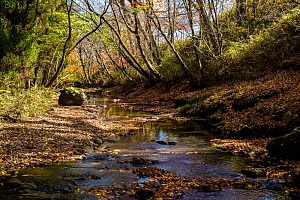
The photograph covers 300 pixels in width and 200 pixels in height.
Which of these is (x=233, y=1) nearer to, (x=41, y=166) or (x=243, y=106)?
(x=243, y=106)

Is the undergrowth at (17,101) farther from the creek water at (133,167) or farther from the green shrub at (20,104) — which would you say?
the creek water at (133,167)

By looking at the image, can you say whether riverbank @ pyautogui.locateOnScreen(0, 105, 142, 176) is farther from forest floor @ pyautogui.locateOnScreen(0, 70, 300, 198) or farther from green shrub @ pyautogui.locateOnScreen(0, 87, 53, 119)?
green shrub @ pyautogui.locateOnScreen(0, 87, 53, 119)

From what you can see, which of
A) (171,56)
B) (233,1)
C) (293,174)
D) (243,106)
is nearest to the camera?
(293,174)

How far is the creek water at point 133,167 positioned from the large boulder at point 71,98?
10.6m

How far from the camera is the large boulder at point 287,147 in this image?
7.46 m

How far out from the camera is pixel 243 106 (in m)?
12.7

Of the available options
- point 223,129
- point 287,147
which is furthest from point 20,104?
point 287,147

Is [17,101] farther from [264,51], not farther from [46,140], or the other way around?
[264,51]

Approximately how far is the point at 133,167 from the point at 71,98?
14.4 metres

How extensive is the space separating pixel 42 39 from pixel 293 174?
15402mm

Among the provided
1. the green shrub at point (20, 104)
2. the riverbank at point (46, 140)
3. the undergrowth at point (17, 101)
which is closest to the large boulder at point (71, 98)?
the undergrowth at point (17, 101)

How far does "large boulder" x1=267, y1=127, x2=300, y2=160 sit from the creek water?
31.2 inches

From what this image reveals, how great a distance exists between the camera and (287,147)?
7.64m

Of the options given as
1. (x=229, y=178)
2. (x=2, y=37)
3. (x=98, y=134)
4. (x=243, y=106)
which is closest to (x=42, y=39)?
(x=2, y=37)
